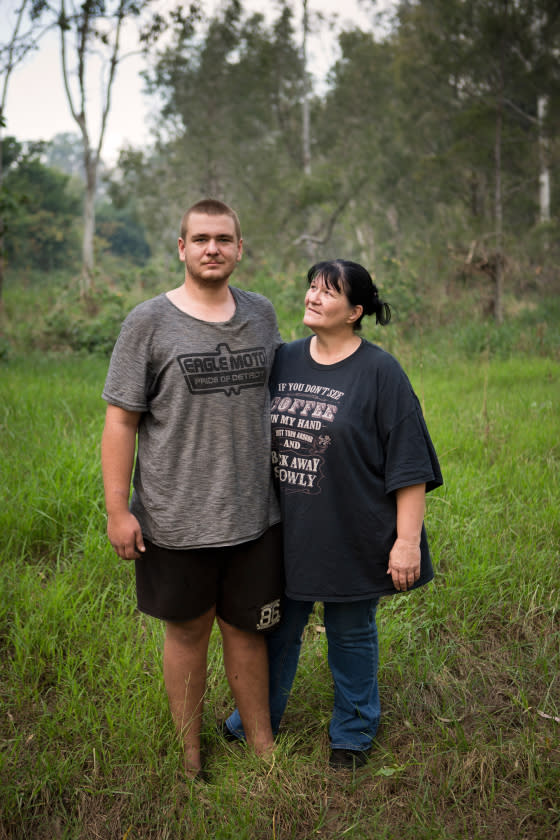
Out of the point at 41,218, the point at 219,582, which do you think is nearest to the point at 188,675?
the point at 219,582

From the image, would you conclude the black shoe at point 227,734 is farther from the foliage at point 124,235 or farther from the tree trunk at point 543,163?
the foliage at point 124,235

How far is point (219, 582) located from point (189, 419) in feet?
1.91

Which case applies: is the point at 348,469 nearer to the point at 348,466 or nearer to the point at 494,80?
the point at 348,466

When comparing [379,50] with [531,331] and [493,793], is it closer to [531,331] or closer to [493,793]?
[531,331]

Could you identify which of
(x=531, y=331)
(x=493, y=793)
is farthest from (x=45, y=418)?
(x=531, y=331)

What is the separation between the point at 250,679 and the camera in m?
2.27

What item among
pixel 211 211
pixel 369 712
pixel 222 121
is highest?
pixel 222 121

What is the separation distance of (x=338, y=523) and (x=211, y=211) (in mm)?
1054

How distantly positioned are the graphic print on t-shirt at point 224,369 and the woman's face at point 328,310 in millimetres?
202

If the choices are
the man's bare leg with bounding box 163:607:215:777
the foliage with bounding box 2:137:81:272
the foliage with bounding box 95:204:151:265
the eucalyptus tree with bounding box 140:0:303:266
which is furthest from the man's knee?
the foliage with bounding box 95:204:151:265

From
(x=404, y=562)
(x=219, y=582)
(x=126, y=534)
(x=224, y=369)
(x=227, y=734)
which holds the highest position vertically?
(x=224, y=369)

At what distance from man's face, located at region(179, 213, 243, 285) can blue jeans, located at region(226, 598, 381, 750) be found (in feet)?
3.70

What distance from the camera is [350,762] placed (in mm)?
2312

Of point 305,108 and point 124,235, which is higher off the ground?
point 305,108
